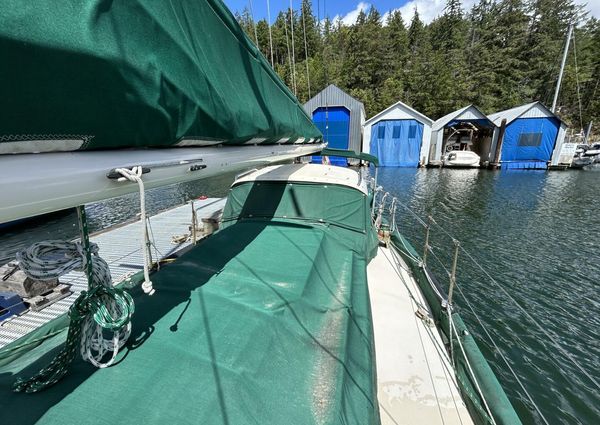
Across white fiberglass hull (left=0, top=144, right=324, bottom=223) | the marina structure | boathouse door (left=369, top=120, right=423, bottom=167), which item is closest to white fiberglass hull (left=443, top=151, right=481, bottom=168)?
boathouse door (left=369, top=120, right=423, bottom=167)

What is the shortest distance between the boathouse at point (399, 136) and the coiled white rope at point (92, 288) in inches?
1264

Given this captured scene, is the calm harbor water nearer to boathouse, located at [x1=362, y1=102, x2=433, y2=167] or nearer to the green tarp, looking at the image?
the green tarp

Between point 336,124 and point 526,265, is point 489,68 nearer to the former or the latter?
point 336,124

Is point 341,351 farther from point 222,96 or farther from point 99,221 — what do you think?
point 99,221

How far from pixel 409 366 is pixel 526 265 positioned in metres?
7.29

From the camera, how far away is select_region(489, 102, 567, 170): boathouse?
28000 millimetres

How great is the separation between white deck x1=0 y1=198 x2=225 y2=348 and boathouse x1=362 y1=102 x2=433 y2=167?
2529 cm

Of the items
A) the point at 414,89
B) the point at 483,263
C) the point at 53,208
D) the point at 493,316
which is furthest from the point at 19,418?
the point at 414,89

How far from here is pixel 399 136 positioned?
1225 inches

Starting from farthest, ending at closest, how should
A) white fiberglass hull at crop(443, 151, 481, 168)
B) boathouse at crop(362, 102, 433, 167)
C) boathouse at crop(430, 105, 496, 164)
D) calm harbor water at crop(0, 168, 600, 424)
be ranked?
white fiberglass hull at crop(443, 151, 481, 168)
boathouse at crop(362, 102, 433, 167)
boathouse at crop(430, 105, 496, 164)
calm harbor water at crop(0, 168, 600, 424)

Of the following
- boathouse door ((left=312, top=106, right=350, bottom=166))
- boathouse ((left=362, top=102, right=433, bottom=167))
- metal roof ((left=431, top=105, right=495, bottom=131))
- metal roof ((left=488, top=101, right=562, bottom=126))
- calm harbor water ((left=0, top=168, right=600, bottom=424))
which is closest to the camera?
calm harbor water ((left=0, top=168, right=600, bottom=424))

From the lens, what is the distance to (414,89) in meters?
44.8

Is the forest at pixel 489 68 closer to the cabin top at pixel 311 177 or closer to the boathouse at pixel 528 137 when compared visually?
the boathouse at pixel 528 137

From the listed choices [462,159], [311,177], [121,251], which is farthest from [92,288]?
[462,159]
